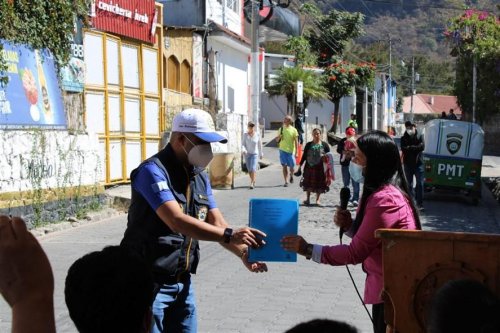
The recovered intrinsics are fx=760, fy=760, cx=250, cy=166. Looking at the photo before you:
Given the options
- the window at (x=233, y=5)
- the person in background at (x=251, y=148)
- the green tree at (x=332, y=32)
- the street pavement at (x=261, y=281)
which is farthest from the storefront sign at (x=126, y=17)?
the green tree at (x=332, y=32)

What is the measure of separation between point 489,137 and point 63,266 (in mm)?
37375

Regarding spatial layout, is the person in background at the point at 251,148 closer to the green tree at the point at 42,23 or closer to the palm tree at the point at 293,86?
the green tree at the point at 42,23

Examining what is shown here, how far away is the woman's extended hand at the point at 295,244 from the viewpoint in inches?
157

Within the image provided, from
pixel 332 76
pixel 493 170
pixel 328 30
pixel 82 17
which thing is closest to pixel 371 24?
pixel 328 30

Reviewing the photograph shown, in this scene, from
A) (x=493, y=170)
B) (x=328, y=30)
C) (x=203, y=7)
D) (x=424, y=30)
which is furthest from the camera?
(x=424, y=30)

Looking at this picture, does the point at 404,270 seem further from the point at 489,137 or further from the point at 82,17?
the point at 489,137

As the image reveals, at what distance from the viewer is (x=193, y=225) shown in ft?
12.9

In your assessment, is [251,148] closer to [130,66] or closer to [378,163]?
[130,66]

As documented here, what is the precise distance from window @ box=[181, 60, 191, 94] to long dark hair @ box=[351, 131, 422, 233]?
19916 millimetres

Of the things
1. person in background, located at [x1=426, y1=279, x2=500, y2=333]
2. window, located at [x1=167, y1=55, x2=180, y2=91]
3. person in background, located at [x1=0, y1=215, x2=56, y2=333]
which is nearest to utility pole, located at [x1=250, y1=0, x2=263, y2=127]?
window, located at [x1=167, y1=55, x2=180, y2=91]

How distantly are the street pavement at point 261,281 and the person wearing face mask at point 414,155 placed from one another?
572 mm

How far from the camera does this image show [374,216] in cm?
402

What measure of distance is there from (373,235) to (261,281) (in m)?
5.04

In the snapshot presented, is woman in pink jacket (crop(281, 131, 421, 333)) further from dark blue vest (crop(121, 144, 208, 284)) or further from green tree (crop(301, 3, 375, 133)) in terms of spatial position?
green tree (crop(301, 3, 375, 133))
